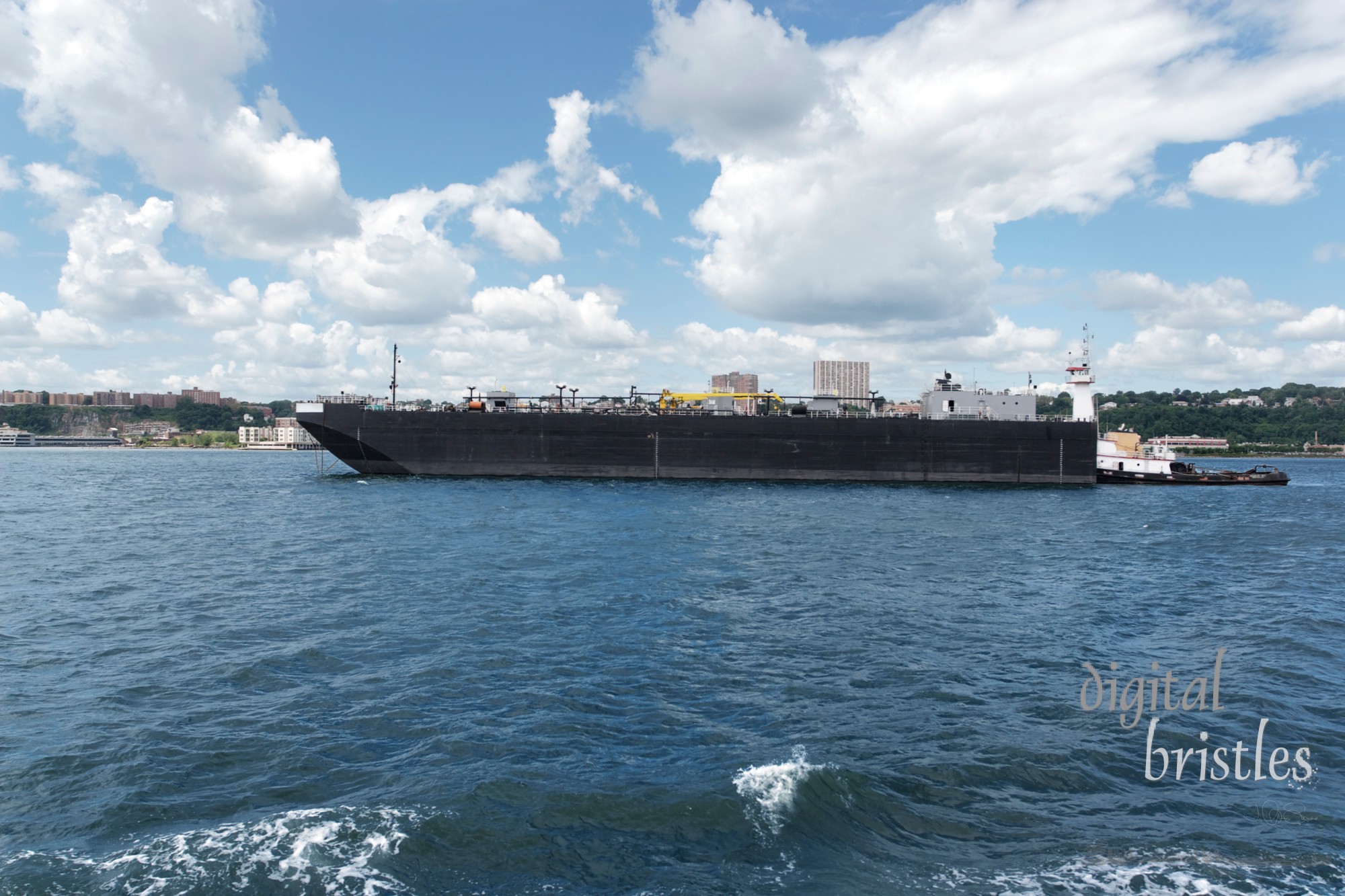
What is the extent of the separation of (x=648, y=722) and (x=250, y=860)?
4.47m

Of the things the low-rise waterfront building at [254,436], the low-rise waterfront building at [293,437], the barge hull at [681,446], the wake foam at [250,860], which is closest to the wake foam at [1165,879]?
the wake foam at [250,860]

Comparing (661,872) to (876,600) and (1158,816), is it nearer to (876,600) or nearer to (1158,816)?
(1158,816)

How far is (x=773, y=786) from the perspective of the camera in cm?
755

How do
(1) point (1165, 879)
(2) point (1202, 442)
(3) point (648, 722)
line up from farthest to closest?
(2) point (1202, 442) < (3) point (648, 722) < (1) point (1165, 879)

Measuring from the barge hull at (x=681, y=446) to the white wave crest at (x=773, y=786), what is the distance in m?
36.3

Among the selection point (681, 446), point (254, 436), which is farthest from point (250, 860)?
point (254, 436)

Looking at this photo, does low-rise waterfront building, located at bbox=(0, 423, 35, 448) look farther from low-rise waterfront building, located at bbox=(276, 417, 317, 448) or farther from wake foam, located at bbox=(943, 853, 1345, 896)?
wake foam, located at bbox=(943, 853, 1345, 896)

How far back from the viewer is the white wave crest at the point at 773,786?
277 inches

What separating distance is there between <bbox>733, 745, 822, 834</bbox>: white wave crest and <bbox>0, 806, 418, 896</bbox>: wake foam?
130 inches

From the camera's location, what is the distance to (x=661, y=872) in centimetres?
612

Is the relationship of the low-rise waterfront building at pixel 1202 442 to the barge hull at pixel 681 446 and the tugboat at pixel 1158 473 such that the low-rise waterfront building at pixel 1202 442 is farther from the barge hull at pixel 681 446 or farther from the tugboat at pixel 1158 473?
the barge hull at pixel 681 446

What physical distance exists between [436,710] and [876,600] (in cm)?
1003

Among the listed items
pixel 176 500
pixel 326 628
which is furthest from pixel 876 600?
pixel 176 500

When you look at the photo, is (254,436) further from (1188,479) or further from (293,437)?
(1188,479)
